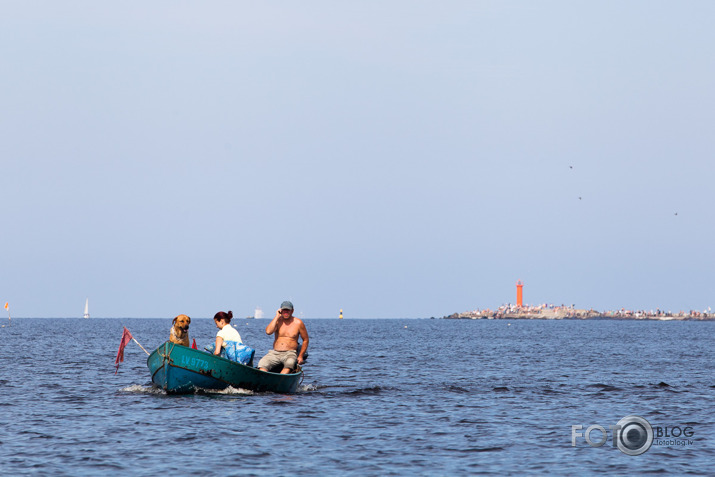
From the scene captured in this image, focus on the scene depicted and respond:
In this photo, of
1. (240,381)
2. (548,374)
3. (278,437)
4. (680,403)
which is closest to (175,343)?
(240,381)

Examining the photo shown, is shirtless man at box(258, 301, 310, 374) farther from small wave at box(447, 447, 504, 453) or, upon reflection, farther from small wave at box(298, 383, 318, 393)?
small wave at box(447, 447, 504, 453)

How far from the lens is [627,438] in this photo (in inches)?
713

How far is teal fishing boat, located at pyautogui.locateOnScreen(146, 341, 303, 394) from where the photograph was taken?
75.6 ft

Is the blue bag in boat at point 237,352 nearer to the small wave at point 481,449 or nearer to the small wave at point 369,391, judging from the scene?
the small wave at point 369,391

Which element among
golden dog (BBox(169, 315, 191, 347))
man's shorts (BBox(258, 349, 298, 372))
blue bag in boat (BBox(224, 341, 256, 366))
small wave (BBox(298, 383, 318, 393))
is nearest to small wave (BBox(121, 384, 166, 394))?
golden dog (BBox(169, 315, 191, 347))

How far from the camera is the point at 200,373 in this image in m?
23.3

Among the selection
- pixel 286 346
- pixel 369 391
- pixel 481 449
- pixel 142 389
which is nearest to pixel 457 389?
pixel 369 391

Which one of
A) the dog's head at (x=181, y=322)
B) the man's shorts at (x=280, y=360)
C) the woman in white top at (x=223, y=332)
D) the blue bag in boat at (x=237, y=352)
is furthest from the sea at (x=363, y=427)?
the dog's head at (x=181, y=322)

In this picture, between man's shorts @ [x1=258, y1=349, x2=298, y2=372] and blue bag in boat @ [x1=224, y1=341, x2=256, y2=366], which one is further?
man's shorts @ [x1=258, y1=349, x2=298, y2=372]

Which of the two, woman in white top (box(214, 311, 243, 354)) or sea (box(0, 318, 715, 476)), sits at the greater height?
woman in white top (box(214, 311, 243, 354))

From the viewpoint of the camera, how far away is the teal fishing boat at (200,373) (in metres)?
23.0

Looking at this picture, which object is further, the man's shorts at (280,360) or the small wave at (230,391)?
the man's shorts at (280,360)

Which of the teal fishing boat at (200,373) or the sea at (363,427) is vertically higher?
the teal fishing boat at (200,373)

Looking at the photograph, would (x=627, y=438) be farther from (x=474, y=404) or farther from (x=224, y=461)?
(x=224, y=461)
